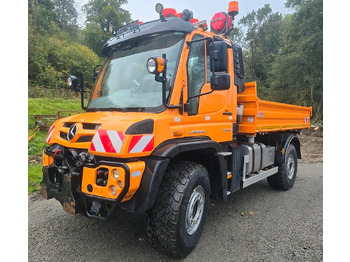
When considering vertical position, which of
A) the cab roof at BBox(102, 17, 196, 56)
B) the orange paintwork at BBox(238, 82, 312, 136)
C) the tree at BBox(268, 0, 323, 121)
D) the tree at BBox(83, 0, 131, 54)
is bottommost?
the orange paintwork at BBox(238, 82, 312, 136)

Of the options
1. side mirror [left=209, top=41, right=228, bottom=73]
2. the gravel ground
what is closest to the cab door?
side mirror [left=209, top=41, right=228, bottom=73]

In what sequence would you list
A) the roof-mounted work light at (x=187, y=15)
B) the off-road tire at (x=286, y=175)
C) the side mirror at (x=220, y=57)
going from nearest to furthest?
1. the side mirror at (x=220, y=57)
2. the roof-mounted work light at (x=187, y=15)
3. the off-road tire at (x=286, y=175)

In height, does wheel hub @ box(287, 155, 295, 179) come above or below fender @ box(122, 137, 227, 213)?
below

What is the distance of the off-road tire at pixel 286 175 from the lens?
489 centimetres

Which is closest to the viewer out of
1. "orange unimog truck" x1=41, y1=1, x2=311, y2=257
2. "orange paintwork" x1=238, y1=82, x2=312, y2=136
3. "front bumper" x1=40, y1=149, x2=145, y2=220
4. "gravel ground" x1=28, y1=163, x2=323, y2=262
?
"front bumper" x1=40, y1=149, x2=145, y2=220

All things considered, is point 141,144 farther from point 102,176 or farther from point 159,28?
point 159,28

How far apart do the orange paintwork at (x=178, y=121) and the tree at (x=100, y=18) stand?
25798mm

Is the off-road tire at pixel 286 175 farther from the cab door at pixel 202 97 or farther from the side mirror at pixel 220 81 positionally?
the side mirror at pixel 220 81

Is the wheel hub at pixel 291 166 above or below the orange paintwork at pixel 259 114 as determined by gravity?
below

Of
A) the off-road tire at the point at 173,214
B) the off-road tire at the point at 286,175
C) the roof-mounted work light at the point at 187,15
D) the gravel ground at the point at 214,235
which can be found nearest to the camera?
the off-road tire at the point at 173,214

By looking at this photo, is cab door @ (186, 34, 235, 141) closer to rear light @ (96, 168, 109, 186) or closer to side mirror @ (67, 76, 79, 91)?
rear light @ (96, 168, 109, 186)

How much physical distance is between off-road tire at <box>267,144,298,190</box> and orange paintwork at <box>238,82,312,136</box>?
0.61 m

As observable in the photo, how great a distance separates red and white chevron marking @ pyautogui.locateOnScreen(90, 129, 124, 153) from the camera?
6.93ft

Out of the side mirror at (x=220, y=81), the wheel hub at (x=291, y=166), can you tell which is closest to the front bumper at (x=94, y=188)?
the side mirror at (x=220, y=81)
